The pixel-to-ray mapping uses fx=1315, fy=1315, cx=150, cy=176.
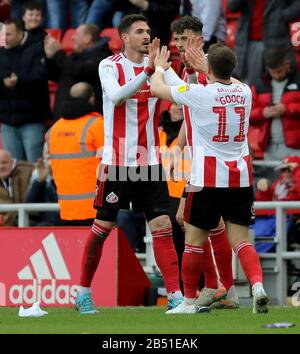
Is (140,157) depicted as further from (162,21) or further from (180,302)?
(162,21)

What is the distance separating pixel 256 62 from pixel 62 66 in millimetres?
2388

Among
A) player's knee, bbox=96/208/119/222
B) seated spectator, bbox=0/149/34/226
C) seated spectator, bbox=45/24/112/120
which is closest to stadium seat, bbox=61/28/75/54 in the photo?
seated spectator, bbox=45/24/112/120

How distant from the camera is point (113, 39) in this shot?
55.2 ft

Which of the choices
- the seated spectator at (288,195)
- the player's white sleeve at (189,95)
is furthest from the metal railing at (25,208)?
the player's white sleeve at (189,95)

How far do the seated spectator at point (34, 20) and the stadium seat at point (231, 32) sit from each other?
237cm

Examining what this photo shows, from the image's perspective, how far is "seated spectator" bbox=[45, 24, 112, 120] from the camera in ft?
51.3

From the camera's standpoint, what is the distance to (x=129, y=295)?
12.7m

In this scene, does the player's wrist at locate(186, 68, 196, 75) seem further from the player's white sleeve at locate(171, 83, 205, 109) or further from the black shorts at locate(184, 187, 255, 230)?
the black shorts at locate(184, 187, 255, 230)

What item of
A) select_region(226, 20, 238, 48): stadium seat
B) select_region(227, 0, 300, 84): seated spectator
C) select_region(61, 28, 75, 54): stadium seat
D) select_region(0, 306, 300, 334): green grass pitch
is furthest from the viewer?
select_region(61, 28, 75, 54): stadium seat

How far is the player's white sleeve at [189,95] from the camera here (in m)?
9.75

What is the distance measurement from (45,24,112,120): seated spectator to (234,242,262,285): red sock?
589cm

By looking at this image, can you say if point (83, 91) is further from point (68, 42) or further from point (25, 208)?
point (68, 42)

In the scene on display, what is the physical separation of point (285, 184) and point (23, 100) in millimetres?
3933
